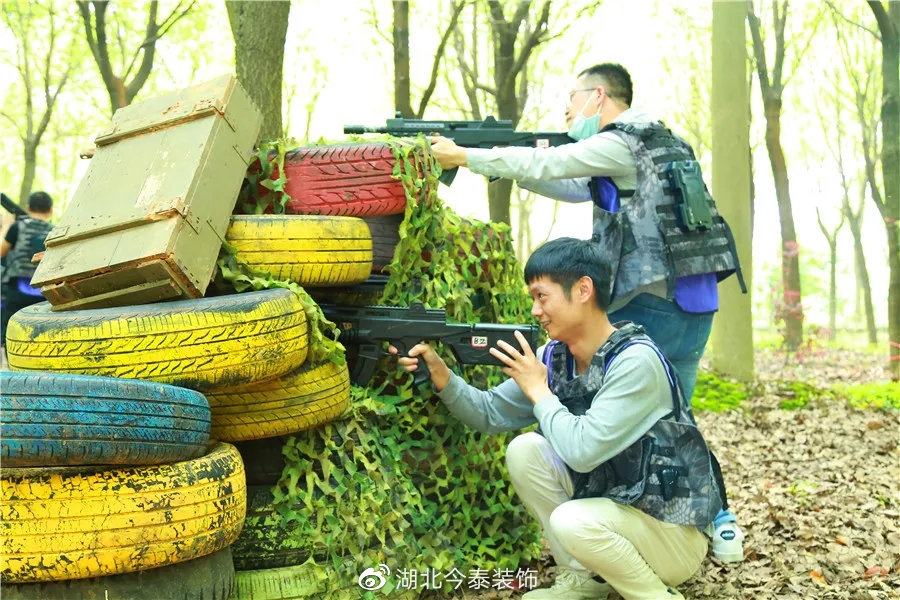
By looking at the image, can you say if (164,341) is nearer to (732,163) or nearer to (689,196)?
(689,196)

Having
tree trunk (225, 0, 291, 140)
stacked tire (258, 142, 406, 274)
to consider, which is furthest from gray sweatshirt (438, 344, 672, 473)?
tree trunk (225, 0, 291, 140)

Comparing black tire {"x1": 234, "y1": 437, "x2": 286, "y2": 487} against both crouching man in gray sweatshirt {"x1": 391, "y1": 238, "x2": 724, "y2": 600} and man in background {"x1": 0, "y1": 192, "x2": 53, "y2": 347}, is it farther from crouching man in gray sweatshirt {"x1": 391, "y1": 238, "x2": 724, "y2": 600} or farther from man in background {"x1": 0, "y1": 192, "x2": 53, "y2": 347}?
man in background {"x1": 0, "y1": 192, "x2": 53, "y2": 347}

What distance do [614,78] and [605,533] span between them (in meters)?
2.45

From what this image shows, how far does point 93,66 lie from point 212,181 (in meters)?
15.5

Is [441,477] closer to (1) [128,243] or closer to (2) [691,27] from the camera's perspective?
(1) [128,243]

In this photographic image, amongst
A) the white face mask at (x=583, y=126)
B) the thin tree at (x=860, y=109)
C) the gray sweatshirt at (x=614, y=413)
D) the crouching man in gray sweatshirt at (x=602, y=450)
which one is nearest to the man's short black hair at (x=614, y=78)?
the white face mask at (x=583, y=126)

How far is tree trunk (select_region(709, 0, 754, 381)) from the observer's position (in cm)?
902

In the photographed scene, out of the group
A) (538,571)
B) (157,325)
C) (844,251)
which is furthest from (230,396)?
(844,251)

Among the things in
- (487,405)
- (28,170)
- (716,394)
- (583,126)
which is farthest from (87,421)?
(28,170)

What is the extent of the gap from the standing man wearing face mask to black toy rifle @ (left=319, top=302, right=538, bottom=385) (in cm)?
77

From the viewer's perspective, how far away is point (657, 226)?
400cm

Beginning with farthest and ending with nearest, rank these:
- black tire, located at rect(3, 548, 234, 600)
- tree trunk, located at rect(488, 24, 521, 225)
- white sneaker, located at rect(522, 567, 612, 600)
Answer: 1. tree trunk, located at rect(488, 24, 521, 225)
2. white sneaker, located at rect(522, 567, 612, 600)
3. black tire, located at rect(3, 548, 234, 600)

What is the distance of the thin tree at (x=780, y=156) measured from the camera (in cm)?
1155

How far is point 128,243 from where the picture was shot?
10.4 feet
